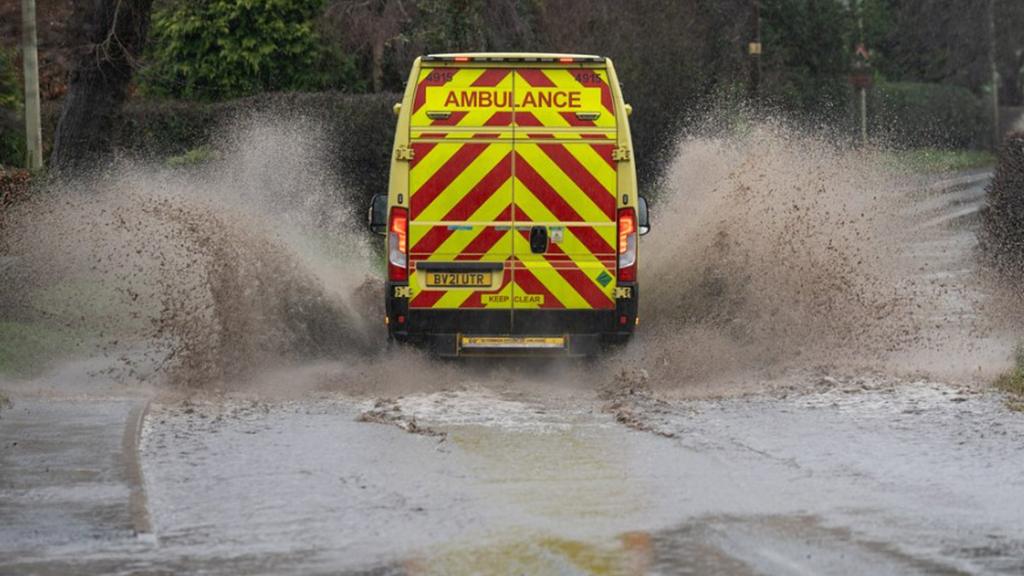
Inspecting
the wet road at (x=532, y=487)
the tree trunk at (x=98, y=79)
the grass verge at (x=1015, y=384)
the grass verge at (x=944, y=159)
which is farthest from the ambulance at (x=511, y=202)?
the grass verge at (x=944, y=159)

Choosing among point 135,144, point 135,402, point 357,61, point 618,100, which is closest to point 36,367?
point 135,402

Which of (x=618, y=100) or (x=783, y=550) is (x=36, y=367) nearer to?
(x=618, y=100)

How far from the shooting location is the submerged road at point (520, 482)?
8102 millimetres

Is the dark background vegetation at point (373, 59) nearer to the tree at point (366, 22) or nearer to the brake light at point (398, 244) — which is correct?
the tree at point (366, 22)

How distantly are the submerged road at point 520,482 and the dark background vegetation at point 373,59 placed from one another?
8289 millimetres

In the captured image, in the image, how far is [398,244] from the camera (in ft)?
46.4

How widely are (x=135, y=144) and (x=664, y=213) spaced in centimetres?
1551

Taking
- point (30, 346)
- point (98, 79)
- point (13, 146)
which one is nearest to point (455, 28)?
point (98, 79)

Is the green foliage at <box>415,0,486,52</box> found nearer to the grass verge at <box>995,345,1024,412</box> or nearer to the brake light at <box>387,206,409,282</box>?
the brake light at <box>387,206,409,282</box>

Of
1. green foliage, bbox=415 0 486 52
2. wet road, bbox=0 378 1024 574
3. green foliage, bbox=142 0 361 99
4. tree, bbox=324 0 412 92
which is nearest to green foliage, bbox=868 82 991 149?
tree, bbox=324 0 412 92

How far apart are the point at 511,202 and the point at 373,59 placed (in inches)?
954

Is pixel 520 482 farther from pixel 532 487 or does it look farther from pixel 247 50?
pixel 247 50

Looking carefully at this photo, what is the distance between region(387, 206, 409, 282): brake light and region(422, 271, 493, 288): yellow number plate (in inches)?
8.3

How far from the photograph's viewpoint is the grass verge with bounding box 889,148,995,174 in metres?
45.7
